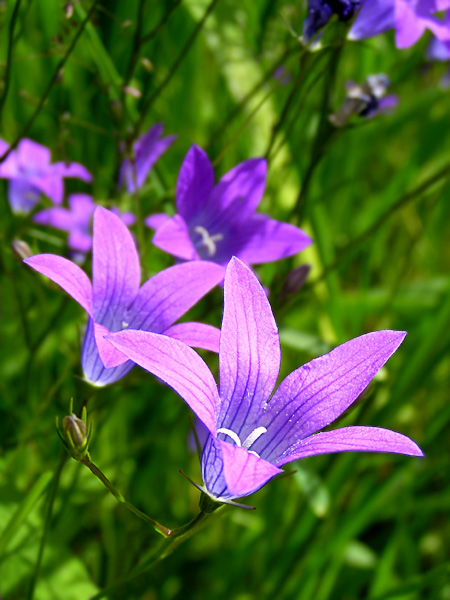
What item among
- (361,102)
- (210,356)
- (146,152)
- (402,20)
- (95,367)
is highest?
(402,20)

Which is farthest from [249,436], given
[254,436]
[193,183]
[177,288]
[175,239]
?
[193,183]

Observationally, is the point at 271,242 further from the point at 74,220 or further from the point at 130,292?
the point at 74,220

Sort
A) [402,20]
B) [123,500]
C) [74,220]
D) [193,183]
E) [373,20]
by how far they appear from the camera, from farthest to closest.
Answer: [74,220] < [373,20] < [402,20] < [193,183] < [123,500]

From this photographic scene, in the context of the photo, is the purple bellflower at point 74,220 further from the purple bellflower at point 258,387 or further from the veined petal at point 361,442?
the veined petal at point 361,442

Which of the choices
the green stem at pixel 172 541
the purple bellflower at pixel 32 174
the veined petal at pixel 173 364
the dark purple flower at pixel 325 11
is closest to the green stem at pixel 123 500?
the green stem at pixel 172 541

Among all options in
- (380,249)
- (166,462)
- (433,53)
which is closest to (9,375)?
(166,462)

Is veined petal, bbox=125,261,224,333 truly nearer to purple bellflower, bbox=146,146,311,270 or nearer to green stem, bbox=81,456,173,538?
purple bellflower, bbox=146,146,311,270
